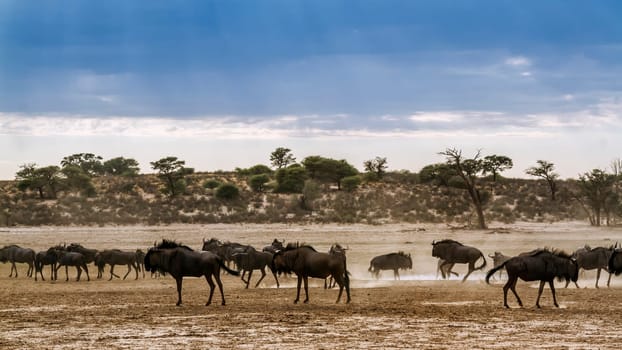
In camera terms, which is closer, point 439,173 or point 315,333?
point 315,333

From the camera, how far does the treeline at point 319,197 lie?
63.1 meters

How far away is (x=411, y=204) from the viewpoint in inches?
2741

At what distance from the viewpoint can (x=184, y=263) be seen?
71.4 feet

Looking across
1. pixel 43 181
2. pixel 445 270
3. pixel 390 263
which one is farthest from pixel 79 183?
pixel 445 270

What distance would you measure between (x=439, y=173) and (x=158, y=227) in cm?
2917

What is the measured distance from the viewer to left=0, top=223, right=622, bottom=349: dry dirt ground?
605 inches

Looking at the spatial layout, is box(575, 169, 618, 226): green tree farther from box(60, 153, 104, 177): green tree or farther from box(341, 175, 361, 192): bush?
box(60, 153, 104, 177): green tree

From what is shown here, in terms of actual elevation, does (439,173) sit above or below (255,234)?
above

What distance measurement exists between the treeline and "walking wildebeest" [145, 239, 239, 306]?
121ft

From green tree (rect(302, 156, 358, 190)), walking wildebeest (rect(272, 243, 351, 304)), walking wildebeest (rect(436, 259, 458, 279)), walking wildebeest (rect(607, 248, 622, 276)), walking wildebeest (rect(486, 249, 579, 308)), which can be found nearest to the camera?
walking wildebeest (rect(486, 249, 579, 308))

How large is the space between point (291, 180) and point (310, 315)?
58.3m

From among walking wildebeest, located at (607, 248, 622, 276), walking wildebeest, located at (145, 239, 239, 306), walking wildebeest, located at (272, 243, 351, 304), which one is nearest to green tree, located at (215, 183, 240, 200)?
walking wildebeest, located at (607, 248, 622, 276)

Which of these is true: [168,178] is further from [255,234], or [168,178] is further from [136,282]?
[136,282]

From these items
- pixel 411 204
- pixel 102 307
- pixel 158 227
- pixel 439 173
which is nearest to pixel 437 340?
pixel 102 307
